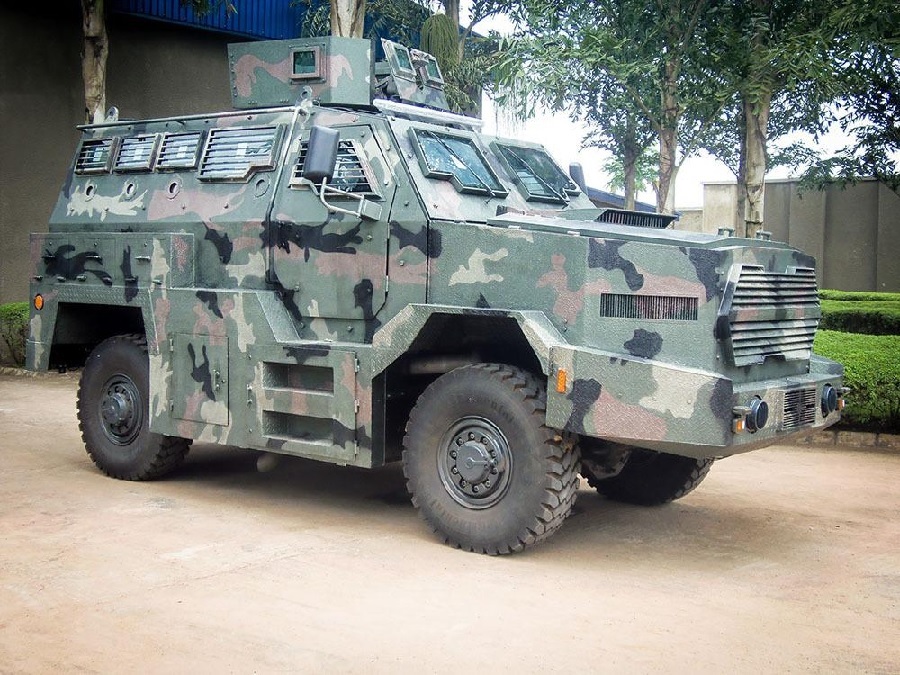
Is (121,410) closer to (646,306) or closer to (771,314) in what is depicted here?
(646,306)

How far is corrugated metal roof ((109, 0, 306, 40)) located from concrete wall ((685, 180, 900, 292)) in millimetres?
12385

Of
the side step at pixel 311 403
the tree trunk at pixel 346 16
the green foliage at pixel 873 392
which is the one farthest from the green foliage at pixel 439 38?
the side step at pixel 311 403

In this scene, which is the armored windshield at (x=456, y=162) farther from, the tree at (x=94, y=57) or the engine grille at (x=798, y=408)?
the tree at (x=94, y=57)

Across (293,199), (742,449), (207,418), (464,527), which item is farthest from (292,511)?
(742,449)

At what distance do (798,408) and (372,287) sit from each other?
2497 millimetres

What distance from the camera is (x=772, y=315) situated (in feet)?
20.2

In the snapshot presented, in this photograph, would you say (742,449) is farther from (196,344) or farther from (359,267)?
(196,344)

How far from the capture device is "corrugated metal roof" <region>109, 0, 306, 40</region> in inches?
651

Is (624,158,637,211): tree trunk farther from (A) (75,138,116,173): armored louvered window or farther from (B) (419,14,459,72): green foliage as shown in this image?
(A) (75,138,116,173): armored louvered window

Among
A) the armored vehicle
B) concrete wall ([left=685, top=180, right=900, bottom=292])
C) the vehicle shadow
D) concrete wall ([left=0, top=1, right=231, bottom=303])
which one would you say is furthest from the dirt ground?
concrete wall ([left=685, top=180, right=900, bottom=292])

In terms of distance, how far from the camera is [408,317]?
20.8 ft

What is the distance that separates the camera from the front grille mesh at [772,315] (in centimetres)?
589

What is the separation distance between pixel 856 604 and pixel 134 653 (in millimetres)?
3288

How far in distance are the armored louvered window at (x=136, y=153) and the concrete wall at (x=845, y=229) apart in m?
19.7
